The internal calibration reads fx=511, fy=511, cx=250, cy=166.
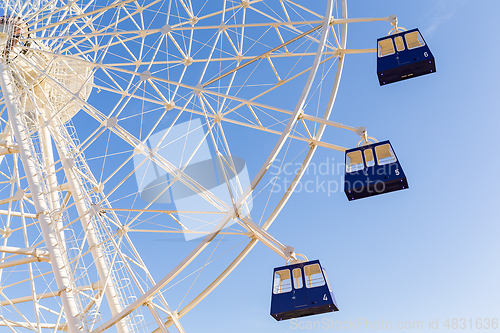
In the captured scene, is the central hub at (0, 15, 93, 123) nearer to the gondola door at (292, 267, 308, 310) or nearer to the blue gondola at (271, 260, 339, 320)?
the blue gondola at (271, 260, 339, 320)

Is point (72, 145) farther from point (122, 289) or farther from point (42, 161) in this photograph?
point (122, 289)

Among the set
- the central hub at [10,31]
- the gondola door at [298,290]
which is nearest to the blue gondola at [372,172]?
the gondola door at [298,290]

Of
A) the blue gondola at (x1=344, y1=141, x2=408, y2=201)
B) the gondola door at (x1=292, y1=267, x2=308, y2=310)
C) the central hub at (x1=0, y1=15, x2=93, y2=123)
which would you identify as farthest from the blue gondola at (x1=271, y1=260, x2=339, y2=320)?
the central hub at (x1=0, y1=15, x2=93, y2=123)

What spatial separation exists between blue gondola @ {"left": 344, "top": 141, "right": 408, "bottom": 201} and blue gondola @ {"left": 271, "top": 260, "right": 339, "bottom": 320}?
2.09 m

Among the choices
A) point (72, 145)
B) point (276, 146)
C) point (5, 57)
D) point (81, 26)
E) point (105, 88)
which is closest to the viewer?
point (276, 146)

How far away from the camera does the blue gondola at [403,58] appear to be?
544 inches

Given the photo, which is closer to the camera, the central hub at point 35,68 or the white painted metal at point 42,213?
the white painted metal at point 42,213

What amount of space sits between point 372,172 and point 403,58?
380cm

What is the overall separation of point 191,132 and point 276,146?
584 cm

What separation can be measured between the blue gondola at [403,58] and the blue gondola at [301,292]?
19.5 feet

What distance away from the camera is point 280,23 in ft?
48.1

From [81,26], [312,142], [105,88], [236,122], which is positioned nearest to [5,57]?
[81,26]

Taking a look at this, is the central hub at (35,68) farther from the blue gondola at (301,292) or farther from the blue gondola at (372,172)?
the blue gondola at (301,292)

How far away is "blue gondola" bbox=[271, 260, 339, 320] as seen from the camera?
10.8 m
